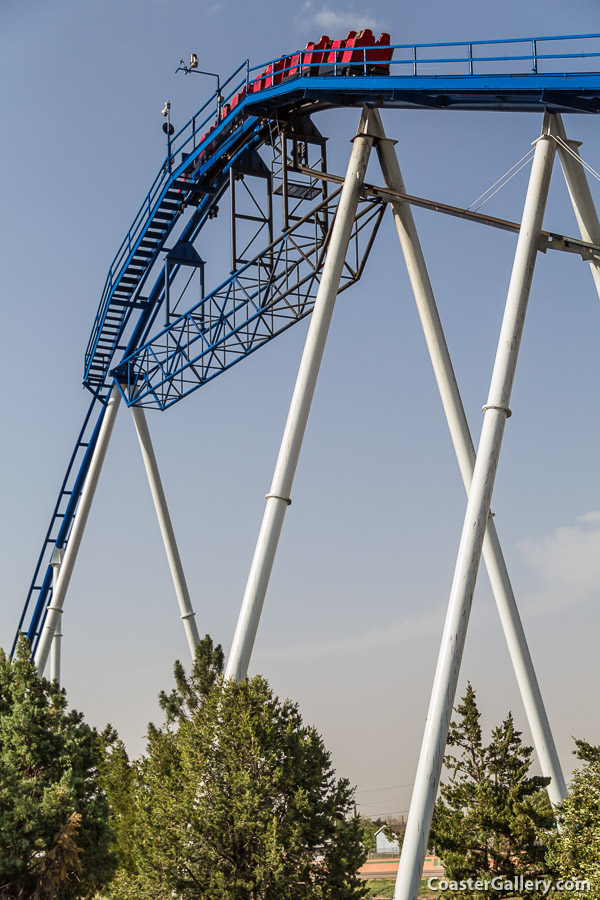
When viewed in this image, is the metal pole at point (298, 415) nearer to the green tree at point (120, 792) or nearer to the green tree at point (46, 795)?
the green tree at point (46, 795)

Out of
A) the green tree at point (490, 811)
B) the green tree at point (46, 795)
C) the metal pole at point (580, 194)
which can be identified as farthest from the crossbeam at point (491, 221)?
the green tree at point (46, 795)

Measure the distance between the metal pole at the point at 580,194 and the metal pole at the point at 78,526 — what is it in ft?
62.1

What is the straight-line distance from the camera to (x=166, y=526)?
3077 cm

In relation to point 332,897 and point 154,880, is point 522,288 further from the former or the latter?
point 154,880

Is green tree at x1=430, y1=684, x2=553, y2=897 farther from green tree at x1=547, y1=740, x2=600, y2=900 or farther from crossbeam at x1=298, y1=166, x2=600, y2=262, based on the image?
crossbeam at x1=298, y1=166, x2=600, y2=262

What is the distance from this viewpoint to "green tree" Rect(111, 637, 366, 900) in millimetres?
14695

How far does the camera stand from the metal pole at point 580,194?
16.2 meters

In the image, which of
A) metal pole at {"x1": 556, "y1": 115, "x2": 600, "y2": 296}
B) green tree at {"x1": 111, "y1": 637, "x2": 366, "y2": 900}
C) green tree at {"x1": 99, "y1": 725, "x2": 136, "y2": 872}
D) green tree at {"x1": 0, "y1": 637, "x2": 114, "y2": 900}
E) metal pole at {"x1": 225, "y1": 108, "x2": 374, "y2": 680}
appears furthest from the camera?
green tree at {"x1": 99, "y1": 725, "x2": 136, "y2": 872}

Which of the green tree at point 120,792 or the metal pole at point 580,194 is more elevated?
the metal pole at point 580,194

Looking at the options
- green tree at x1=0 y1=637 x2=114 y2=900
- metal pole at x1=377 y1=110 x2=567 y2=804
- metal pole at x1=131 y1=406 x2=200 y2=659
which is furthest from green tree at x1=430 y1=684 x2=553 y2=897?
metal pole at x1=131 y1=406 x2=200 y2=659

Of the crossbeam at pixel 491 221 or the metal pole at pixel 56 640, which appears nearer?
the crossbeam at pixel 491 221

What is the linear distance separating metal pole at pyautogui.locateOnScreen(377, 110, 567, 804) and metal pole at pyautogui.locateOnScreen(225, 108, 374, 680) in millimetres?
820

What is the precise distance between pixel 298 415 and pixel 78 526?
15.9 metres

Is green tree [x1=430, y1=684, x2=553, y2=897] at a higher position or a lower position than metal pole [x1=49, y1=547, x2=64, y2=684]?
lower
